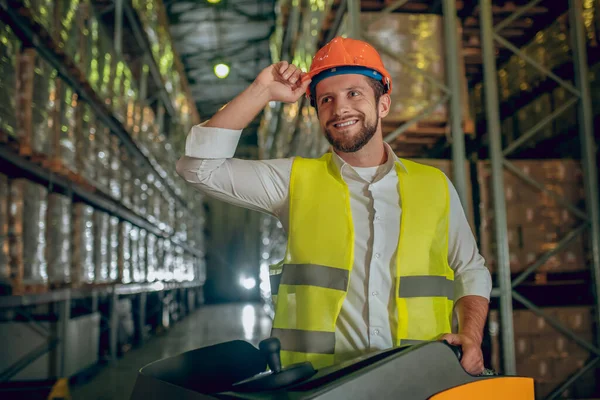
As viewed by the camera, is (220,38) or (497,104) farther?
(220,38)

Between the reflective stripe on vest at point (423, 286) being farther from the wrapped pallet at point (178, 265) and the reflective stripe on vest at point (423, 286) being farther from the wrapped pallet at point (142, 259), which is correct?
the wrapped pallet at point (178, 265)

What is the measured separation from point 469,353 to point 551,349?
3.86 meters

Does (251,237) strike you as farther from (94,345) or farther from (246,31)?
(94,345)

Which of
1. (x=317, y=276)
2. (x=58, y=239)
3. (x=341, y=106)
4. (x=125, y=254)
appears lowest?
(x=317, y=276)

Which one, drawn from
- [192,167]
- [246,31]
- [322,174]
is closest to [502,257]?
[322,174]

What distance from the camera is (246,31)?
1428 cm

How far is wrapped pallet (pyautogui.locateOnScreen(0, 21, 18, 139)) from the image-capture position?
3.96 metres

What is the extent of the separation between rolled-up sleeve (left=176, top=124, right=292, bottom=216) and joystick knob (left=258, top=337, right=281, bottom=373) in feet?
2.26

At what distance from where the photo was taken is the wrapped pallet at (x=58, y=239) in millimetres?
4984

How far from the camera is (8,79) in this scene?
13.3 ft

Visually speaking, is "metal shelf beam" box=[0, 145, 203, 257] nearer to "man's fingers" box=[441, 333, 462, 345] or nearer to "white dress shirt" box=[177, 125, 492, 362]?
"white dress shirt" box=[177, 125, 492, 362]

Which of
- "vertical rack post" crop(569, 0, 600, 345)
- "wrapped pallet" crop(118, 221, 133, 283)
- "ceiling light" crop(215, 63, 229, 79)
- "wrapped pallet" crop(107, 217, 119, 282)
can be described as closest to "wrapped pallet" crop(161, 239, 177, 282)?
"wrapped pallet" crop(118, 221, 133, 283)

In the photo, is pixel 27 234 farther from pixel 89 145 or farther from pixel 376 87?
pixel 376 87

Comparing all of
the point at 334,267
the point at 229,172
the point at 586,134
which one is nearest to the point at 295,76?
the point at 229,172
